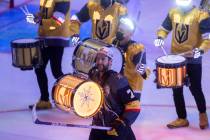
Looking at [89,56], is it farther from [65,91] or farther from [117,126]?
[117,126]

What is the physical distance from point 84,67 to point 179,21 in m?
1.40

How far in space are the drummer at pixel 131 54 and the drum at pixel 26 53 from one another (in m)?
1.52

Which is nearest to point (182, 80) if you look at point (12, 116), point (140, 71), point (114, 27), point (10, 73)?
point (140, 71)

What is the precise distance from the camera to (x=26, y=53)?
6.71m

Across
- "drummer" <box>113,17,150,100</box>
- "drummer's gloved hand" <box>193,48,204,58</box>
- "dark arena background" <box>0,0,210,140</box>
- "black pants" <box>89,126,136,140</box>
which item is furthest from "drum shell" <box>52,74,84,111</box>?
"drummer's gloved hand" <box>193,48,204,58</box>

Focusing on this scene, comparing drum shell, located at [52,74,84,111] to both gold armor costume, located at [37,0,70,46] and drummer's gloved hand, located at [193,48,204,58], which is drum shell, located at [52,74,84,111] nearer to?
drummer's gloved hand, located at [193,48,204,58]

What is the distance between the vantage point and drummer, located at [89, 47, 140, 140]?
175 inches

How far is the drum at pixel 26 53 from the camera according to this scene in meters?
6.71

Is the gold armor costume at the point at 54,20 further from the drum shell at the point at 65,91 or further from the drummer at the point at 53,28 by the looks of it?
the drum shell at the point at 65,91

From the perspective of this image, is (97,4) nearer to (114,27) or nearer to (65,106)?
(114,27)

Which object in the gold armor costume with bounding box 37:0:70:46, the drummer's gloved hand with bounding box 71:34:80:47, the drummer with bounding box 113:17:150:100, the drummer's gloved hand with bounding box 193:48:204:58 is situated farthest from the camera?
the gold armor costume with bounding box 37:0:70:46

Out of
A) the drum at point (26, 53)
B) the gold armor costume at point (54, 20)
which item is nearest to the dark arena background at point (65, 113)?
the drum at point (26, 53)

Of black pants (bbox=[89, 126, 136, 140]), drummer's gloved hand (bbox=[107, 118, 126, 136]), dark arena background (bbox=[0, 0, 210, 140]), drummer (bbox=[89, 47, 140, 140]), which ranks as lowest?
dark arena background (bbox=[0, 0, 210, 140])

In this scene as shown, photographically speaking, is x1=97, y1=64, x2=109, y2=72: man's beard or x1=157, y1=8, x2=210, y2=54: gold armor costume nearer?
x1=97, y1=64, x2=109, y2=72: man's beard
